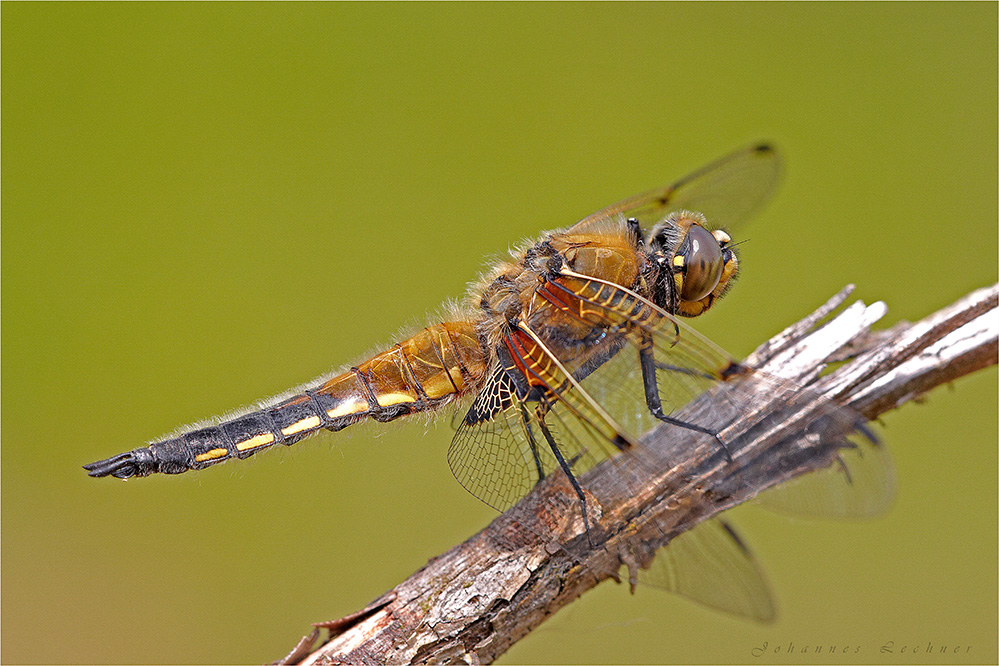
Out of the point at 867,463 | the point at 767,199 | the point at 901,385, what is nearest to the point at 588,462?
the point at 867,463

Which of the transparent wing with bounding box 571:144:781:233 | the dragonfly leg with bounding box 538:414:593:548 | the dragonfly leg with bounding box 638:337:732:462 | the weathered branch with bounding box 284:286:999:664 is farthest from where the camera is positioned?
the transparent wing with bounding box 571:144:781:233

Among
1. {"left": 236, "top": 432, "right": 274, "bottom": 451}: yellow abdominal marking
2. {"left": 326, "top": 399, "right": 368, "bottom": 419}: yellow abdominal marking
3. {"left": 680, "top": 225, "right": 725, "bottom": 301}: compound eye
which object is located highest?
{"left": 236, "top": 432, "right": 274, "bottom": 451}: yellow abdominal marking

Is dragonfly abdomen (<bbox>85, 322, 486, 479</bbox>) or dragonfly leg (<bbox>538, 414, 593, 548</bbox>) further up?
dragonfly abdomen (<bbox>85, 322, 486, 479</bbox>)

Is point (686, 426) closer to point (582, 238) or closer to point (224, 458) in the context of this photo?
point (582, 238)

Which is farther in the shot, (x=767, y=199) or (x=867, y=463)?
(x=767, y=199)

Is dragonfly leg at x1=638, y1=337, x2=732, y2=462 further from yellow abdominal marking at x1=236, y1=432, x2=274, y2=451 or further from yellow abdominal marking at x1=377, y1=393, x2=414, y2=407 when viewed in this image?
yellow abdominal marking at x1=236, y1=432, x2=274, y2=451

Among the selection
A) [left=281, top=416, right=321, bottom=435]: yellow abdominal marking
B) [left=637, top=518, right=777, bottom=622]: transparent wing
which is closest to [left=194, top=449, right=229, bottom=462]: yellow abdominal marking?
[left=281, top=416, right=321, bottom=435]: yellow abdominal marking

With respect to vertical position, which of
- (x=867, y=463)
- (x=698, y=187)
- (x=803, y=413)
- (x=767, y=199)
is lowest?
(x=867, y=463)
